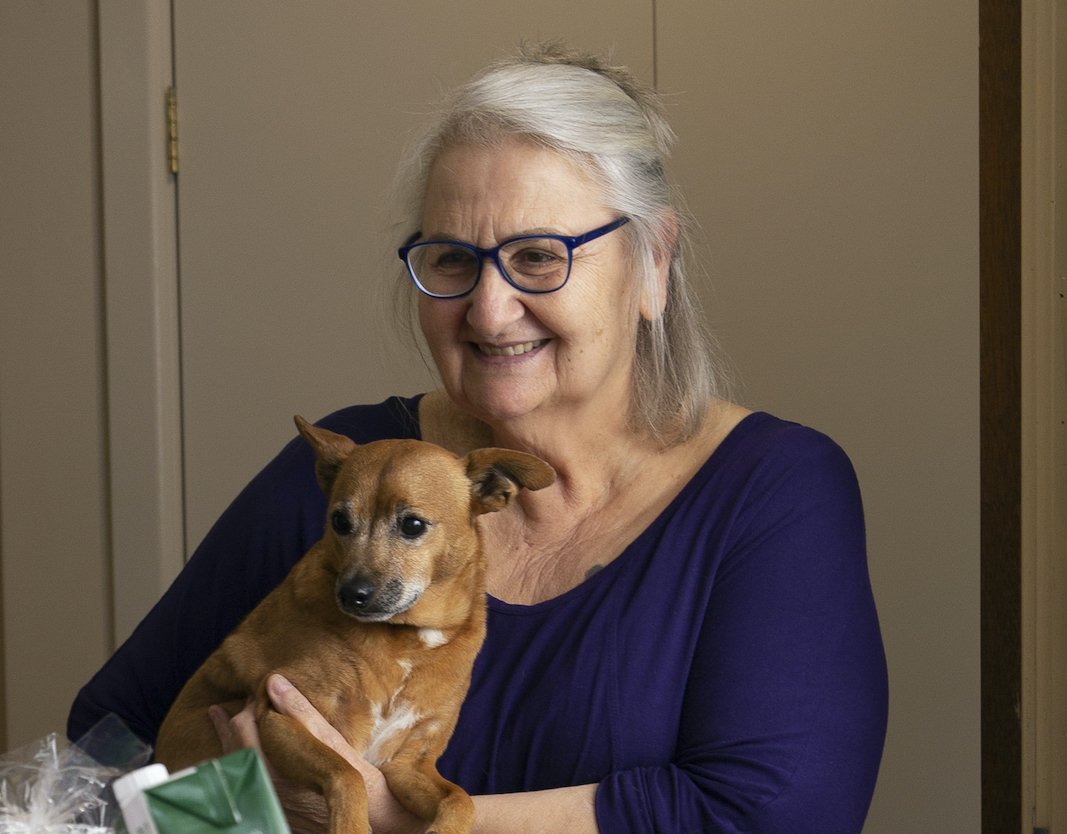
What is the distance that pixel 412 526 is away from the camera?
3.70ft

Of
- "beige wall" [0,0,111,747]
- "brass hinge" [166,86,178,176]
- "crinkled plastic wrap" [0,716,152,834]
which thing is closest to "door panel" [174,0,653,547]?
"brass hinge" [166,86,178,176]

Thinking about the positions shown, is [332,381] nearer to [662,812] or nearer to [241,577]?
[241,577]

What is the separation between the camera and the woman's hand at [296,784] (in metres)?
1.08

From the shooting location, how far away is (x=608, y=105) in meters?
1.39

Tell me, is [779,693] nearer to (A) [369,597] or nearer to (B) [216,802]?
(A) [369,597]

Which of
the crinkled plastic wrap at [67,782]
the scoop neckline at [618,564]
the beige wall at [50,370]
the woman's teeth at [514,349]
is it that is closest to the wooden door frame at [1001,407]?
the scoop neckline at [618,564]

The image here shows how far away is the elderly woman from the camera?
124 centimetres

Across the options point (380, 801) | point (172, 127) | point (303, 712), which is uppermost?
point (172, 127)

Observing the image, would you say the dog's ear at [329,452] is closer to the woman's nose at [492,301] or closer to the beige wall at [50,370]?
the woman's nose at [492,301]

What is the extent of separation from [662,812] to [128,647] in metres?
0.83

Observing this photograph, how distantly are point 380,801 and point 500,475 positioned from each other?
0.37m

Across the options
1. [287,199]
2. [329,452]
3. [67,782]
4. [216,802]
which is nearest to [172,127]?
[287,199]

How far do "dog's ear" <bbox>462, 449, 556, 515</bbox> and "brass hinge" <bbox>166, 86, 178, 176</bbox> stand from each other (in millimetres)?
1813

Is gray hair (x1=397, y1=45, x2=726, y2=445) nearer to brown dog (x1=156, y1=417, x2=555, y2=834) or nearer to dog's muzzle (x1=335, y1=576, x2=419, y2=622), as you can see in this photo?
brown dog (x1=156, y1=417, x2=555, y2=834)
